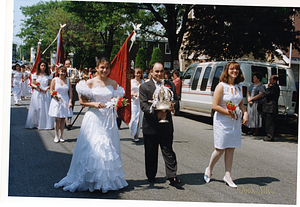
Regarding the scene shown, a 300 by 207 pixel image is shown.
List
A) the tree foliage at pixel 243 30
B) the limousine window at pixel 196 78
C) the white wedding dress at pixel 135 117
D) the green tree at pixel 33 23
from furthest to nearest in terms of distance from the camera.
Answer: the green tree at pixel 33 23 → the limousine window at pixel 196 78 → the tree foliage at pixel 243 30 → the white wedding dress at pixel 135 117

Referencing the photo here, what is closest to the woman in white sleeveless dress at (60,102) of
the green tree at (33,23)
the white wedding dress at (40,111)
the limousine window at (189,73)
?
the white wedding dress at (40,111)

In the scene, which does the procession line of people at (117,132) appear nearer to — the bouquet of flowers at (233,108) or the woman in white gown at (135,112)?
the bouquet of flowers at (233,108)

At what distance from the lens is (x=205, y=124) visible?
43.1ft

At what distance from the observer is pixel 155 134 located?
550cm

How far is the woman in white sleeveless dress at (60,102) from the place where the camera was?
28.5ft

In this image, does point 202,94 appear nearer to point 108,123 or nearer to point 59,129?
point 59,129

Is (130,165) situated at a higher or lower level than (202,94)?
lower

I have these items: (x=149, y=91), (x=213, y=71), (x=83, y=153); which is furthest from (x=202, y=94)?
(x=83, y=153)

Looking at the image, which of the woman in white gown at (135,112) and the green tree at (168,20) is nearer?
the woman in white gown at (135,112)

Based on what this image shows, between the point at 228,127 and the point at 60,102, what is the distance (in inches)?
204

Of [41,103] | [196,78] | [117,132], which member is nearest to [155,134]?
[117,132]

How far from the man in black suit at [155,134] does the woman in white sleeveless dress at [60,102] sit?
3.82 meters

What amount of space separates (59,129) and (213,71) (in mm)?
6390

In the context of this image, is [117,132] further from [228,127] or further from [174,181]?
[228,127]
